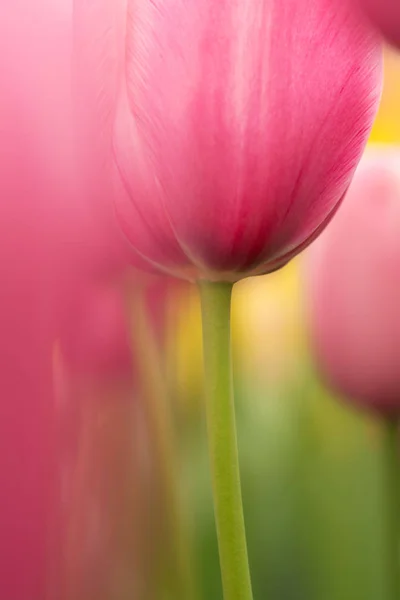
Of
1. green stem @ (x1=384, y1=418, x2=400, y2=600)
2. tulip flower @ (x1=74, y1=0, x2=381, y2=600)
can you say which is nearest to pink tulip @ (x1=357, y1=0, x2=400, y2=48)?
tulip flower @ (x1=74, y1=0, x2=381, y2=600)

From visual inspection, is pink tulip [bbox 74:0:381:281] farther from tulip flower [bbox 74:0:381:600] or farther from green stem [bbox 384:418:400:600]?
green stem [bbox 384:418:400:600]

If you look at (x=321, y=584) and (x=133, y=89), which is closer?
(x=133, y=89)

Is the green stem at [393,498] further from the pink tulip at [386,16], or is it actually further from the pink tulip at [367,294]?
the pink tulip at [386,16]

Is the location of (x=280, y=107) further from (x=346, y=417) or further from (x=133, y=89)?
(x=346, y=417)

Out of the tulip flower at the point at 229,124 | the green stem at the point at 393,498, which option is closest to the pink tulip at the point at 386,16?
the tulip flower at the point at 229,124

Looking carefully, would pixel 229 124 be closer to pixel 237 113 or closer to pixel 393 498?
pixel 237 113

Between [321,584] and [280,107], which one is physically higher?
[280,107]

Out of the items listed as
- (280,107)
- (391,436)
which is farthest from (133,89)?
(391,436)
